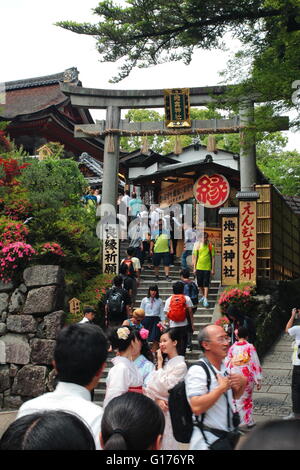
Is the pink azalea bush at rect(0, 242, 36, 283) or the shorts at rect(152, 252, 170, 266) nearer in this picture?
the pink azalea bush at rect(0, 242, 36, 283)

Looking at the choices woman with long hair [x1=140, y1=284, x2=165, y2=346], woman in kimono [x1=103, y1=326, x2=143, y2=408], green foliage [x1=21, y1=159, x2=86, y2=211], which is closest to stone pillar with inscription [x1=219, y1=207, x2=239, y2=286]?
woman with long hair [x1=140, y1=284, x2=165, y2=346]

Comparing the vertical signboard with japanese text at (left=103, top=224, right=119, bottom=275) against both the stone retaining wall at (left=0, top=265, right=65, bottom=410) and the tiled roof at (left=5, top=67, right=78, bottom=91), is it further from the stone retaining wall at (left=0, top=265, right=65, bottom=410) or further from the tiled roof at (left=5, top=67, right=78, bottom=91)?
the tiled roof at (left=5, top=67, right=78, bottom=91)

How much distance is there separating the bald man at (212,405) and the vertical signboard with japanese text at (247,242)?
9.37 metres

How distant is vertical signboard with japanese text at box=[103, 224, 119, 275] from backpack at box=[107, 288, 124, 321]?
3.85 meters

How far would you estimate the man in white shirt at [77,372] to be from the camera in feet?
8.29

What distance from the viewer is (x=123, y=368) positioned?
15.1ft

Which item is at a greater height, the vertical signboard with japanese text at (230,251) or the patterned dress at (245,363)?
the vertical signboard with japanese text at (230,251)

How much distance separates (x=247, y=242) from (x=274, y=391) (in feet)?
14.7

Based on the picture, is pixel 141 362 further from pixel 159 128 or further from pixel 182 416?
pixel 159 128

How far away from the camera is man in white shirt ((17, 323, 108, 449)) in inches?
99.5

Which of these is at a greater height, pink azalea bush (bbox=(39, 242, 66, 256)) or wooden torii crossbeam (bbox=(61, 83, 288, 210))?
wooden torii crossbeam (bbox=(61, 83, 288, 210))

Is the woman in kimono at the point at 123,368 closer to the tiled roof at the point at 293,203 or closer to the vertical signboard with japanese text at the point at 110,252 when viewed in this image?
the vertical signboard with japanese text at the point at 110,252

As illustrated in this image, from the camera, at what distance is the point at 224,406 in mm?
3594

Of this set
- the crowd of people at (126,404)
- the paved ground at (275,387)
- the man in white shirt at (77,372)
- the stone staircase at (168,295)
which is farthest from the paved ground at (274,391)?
the man in white shirt at (77,372)
